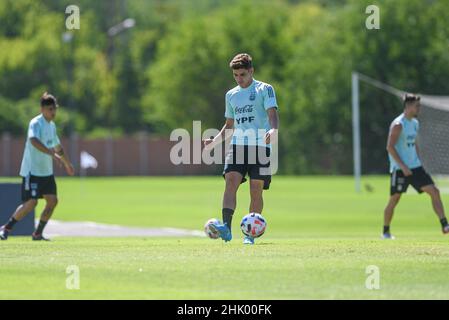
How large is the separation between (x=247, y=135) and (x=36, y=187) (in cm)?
497

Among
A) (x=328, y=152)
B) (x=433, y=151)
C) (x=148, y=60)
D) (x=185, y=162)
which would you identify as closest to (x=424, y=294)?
(x=433, y=151)

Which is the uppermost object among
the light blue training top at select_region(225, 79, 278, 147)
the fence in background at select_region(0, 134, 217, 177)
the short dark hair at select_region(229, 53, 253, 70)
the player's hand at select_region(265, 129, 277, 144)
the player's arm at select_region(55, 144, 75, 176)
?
the short dark hair at select_region(229, 53, 253, 70)

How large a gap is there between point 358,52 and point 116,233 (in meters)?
46.0

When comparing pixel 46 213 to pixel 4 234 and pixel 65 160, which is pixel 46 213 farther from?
pixel 65 160

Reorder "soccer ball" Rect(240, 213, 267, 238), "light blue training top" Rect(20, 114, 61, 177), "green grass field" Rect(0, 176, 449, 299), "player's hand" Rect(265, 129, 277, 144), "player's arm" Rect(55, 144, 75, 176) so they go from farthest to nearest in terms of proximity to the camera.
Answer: "light blue training top" Rect(20, 114, 61, 177) < "player's arm" Rect(55, 144, 75, 176) < "soccer ball" Rect(240, 213, 267, 238) < "player's hand" Rect(265, 129, 277, 144) < "green grass field" Rect(0, 176, 449, 299)

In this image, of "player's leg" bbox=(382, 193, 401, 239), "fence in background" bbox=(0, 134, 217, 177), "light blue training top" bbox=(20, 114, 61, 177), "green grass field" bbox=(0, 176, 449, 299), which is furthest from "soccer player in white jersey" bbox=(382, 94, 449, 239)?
"fence in background" bbox=(0, 134, 217, 177)

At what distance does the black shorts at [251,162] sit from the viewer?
47.2 ft

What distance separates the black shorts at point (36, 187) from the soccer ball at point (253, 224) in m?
4.98

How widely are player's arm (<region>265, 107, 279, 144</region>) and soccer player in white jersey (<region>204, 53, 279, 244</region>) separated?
0.20ft

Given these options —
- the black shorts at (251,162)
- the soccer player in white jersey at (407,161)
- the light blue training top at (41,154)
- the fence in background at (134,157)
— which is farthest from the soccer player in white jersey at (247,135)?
the fence in background at (134,157)

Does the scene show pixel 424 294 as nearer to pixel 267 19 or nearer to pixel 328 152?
pixel 328 152

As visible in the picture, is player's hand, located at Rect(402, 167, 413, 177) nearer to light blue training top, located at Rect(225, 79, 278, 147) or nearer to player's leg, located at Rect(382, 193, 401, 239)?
player's leg, located at Rect(382, 193, 401, 239)

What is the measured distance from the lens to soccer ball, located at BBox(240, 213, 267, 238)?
14.1m

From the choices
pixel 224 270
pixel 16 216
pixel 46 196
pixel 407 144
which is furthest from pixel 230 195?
pixel 407 144
